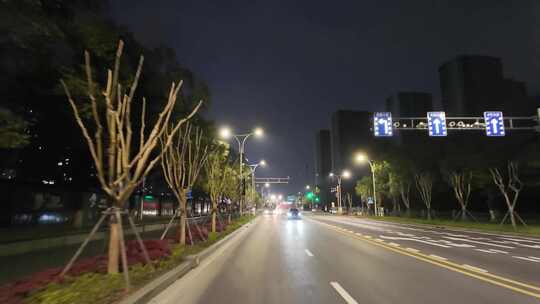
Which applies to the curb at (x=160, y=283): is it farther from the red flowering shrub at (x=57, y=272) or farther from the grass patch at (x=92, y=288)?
the red flowering shrub at (x=57, y=272)

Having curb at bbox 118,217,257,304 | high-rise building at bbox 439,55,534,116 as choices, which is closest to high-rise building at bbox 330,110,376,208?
high-rise building at bbox 439,55,534,116

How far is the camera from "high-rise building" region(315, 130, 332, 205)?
516 feet

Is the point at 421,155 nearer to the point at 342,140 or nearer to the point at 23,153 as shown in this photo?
the point at 23,153

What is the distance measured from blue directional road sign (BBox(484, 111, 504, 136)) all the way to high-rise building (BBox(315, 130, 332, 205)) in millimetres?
128929

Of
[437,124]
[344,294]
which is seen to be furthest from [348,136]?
[344,294]

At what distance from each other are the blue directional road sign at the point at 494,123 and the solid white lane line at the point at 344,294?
19606mm

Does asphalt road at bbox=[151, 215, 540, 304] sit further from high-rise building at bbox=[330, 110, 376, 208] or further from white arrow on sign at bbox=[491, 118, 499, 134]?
high-rise building at bbox=[330, 110, 376, 208]

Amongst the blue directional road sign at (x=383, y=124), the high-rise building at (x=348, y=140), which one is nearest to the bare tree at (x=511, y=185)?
the blue directional road sign at (x=383, y=124)

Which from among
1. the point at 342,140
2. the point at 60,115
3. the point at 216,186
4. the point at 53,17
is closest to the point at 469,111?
the point at 216,186

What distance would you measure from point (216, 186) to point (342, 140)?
386ft

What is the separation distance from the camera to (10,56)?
31.2ft

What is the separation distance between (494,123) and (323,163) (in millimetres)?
155035

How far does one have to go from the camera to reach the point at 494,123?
23531 mm

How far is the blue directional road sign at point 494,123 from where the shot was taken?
23500 millimetres
